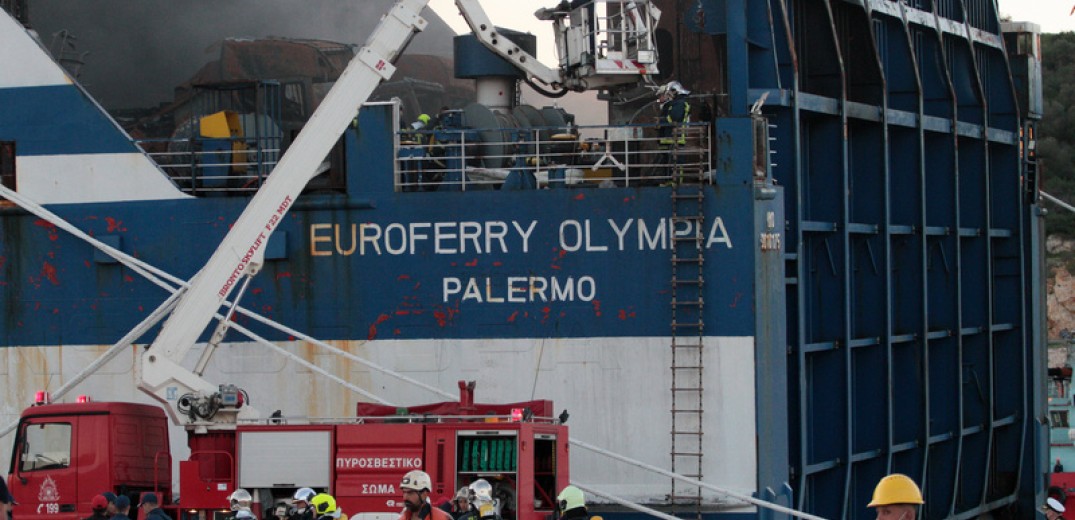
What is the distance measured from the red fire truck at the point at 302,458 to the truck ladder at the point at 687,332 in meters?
2.36

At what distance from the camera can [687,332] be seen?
21500mm

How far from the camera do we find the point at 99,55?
28.6 meters

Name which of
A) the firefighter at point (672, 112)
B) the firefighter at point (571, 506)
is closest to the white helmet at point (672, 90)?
the firefighter at point (672, 112)

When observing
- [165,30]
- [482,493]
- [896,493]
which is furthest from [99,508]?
[165,30]

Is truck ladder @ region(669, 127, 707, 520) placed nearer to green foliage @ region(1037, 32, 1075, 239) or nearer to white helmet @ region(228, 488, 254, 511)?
white helmet @ region(228, 488, 254, 511)

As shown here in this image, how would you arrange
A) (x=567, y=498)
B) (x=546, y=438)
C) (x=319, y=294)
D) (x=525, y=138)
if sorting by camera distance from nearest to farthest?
1. (x=567, y=498)
2. (x=546, y=438)
3. (x=319, y=294)
4. (x=525, y=138)

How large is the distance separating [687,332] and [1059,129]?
61.4 metres

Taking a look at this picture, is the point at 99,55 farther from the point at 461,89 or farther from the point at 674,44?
the point at 674,44

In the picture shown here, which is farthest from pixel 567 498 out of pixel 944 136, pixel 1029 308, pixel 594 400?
pixel 1029 308

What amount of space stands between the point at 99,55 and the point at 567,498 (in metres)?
16.3

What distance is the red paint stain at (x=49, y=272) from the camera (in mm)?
23125

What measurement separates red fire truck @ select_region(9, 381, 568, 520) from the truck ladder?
2.36 meters

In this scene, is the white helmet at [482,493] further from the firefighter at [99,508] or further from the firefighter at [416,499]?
the firefighter at [99,508]

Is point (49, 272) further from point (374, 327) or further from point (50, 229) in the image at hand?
point (374, 327)
